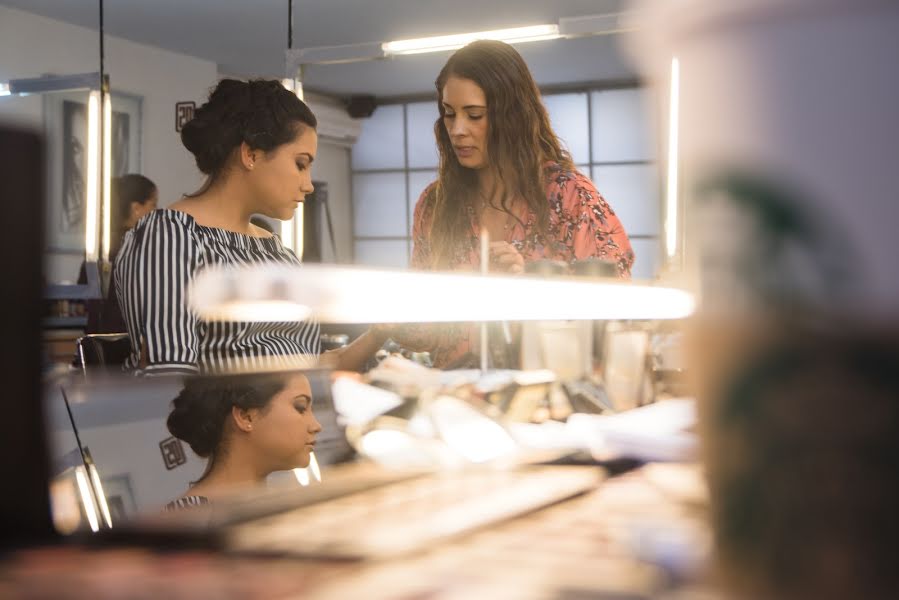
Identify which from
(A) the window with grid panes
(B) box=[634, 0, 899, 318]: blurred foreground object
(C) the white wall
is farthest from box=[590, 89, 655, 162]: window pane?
(B) box=[634, 0, 899, 318]: blurred foreground object

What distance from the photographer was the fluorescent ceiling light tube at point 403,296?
1.08 ft

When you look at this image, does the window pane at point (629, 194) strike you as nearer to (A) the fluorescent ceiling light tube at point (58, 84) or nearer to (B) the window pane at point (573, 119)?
(B) the window pane at point (573, 119)

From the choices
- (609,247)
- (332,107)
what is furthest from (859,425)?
(332,107)

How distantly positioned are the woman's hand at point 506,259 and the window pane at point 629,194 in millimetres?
9908

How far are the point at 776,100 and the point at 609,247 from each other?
1.82 metres

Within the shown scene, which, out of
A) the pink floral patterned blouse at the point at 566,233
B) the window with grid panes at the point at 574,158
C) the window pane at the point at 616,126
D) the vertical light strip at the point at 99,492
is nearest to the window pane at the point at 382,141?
the window with grid panes at the point at 574,158

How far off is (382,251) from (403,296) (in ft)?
40.0

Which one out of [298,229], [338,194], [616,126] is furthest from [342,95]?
[298,229]

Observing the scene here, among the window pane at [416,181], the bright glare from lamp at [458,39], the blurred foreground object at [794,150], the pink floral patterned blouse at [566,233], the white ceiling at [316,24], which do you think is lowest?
the blurred foreground object at [794,150]

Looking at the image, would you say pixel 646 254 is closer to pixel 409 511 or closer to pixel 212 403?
pixel 212 403

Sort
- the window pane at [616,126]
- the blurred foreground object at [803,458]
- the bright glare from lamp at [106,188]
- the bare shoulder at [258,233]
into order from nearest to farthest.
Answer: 1. the blurred foreground object at [803,458]
2. the bare shoulder at [258,233]
3. the bright glare from lamp at [106,188]
4. the window pane at [616,126]

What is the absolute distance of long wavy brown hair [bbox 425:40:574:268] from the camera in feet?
6.72

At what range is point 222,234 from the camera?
2.04 meters

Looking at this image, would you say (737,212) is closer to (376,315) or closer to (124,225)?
(376,315)
